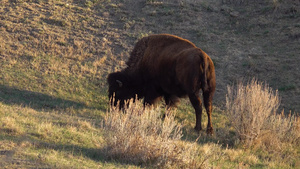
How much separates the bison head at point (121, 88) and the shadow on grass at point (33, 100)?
1.22 m

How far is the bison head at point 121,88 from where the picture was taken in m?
12.3

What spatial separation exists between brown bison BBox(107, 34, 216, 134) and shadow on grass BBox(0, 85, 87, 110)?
5.52ft

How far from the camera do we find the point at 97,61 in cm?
1608

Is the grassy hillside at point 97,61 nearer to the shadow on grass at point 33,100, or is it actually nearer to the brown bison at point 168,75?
the shadow on grass at point 33,100

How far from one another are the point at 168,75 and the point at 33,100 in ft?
15.3

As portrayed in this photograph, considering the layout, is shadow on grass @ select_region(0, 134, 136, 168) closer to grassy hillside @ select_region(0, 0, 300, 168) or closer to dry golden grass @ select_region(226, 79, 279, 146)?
grassy hillside @ select_region(0, 0, 300, 168)

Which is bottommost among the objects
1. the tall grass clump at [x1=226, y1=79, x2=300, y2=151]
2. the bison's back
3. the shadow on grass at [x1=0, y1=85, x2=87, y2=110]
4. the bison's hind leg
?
the shadow on grass at [x1=0, y1=85, x2=87, y2=110]

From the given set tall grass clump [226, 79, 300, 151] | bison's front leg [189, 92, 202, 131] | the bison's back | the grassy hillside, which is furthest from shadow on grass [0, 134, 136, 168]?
the bison's back

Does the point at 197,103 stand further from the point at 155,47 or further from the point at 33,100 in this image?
the point at 33,100

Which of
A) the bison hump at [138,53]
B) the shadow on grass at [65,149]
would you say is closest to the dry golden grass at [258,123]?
the bison hump at [138,53]

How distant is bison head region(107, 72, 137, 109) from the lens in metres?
12.3

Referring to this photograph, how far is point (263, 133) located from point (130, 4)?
15626 millimetres

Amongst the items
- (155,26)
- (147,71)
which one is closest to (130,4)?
(155,26)

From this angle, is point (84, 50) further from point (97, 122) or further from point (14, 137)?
point (14, 137)
